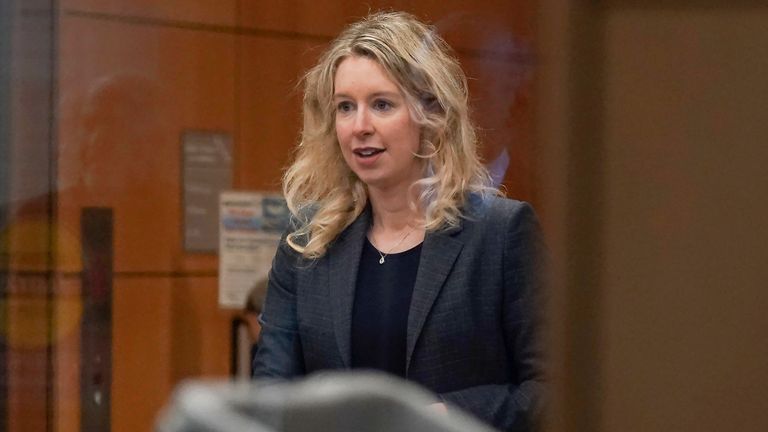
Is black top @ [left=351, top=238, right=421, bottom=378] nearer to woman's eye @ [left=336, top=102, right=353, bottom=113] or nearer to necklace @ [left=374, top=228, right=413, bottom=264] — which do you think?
necklace @ [left=374, top=228, right=413, bottom=264]

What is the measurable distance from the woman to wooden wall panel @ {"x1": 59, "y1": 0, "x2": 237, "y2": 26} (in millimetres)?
2366

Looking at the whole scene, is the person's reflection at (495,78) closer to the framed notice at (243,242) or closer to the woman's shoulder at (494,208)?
the framed notice at (243,242)

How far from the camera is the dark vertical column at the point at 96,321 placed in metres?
4.39

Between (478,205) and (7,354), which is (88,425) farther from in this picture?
(478,205)

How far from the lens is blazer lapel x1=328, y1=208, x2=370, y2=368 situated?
2.02 metres

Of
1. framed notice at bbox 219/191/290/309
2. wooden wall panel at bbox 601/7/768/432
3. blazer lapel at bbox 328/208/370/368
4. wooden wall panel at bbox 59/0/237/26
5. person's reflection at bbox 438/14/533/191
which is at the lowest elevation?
framed notice at bbox 219/191/290/309

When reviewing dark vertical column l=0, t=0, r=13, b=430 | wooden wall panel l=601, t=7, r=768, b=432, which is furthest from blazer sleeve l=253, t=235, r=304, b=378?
dark vertical column l=0, t=0, r=13, b=430

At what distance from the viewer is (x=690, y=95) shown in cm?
62

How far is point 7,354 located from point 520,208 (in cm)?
260

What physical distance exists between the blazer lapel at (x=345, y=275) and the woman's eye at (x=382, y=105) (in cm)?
17

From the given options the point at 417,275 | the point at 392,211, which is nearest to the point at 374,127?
the point at 392,211

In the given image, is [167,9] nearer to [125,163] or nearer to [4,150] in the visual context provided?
[125,163]

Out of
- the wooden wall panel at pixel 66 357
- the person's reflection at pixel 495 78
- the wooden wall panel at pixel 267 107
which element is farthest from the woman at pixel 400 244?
the wooden wall panel at pixel 267 107

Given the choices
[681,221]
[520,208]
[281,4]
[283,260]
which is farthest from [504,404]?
[281,4]
